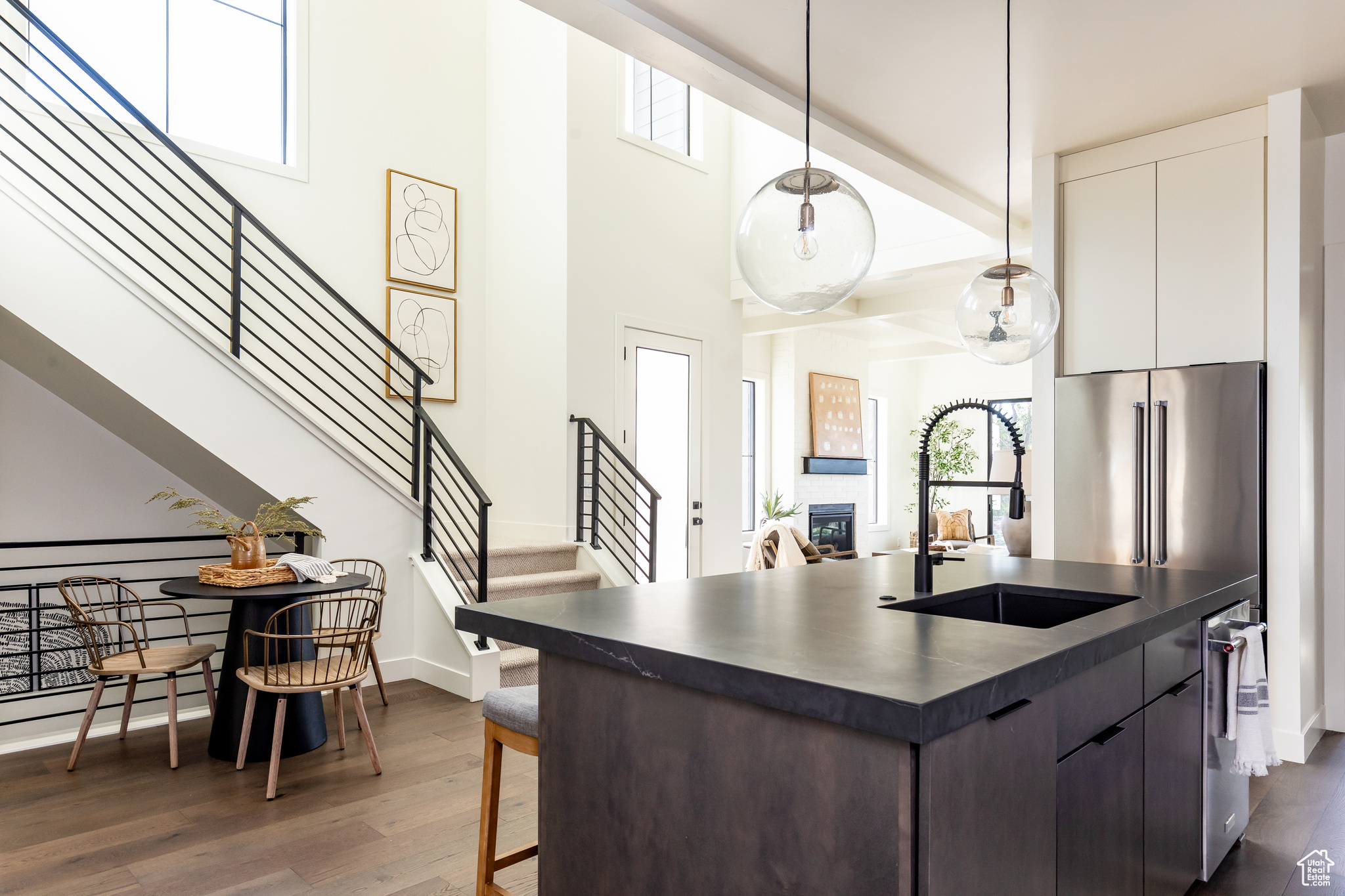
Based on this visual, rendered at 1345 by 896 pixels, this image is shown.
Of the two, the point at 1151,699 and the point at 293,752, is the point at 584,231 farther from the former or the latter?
the point at 1151,699

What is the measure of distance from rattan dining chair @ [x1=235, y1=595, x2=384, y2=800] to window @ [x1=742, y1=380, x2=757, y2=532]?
6.23 meters

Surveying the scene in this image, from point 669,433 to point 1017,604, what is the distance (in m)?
4.10

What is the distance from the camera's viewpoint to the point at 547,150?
5668 millimetres

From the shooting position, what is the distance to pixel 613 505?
5.87 m

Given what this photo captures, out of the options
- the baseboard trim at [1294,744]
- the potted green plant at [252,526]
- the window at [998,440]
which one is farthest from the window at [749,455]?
the baseboard trim at [1294,744]

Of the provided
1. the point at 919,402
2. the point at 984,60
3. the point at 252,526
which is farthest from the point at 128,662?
the point at 919,402

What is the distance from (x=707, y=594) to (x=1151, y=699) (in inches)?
43.9

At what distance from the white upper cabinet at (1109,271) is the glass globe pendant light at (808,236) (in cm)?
258

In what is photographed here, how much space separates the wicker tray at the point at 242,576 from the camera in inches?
131

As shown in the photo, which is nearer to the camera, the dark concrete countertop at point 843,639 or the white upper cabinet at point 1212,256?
the dark concrete countertop at point 843,639

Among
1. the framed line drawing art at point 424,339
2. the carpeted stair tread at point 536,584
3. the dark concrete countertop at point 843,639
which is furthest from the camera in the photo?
the framed line drawing art at point 424,339

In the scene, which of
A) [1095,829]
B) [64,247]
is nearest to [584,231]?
[64,247]

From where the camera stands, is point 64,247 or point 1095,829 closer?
point 1095,829

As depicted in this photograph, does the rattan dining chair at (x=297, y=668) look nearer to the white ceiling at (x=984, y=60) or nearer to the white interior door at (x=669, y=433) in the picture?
the white ceiling at (x=984, y=60)
